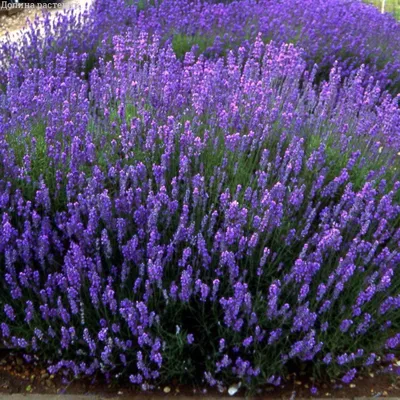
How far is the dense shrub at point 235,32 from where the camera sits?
471cm

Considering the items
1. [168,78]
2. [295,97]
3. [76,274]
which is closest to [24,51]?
[168,78]

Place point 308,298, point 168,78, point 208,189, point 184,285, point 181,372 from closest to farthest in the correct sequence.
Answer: point 184,285 → point 181,372 → point 308,298 → point 208,189 → point 168,78

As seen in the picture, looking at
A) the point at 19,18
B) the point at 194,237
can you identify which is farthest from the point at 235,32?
the point at 19,18

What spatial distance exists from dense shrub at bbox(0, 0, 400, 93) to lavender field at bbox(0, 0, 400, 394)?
1458mm

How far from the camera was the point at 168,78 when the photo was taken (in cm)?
324

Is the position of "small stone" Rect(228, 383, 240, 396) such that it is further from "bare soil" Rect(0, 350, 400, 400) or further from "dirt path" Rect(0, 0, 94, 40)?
"dirt path" Rect(0, 0, 94, 40)

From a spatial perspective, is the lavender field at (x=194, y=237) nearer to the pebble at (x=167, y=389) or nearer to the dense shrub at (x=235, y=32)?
the pebble at (x=167, y=389)

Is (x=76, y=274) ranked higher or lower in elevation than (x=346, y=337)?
higher

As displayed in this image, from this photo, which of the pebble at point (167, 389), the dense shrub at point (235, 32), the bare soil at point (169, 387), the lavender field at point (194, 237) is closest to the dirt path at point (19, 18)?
the dense shrub at point (235, 32)

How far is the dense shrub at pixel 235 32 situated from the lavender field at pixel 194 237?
146 cm

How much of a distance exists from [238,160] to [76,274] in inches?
41.5

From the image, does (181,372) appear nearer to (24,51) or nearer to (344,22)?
(24,51)

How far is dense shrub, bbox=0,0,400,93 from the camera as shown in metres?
4.71

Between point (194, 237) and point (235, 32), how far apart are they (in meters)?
3.46
